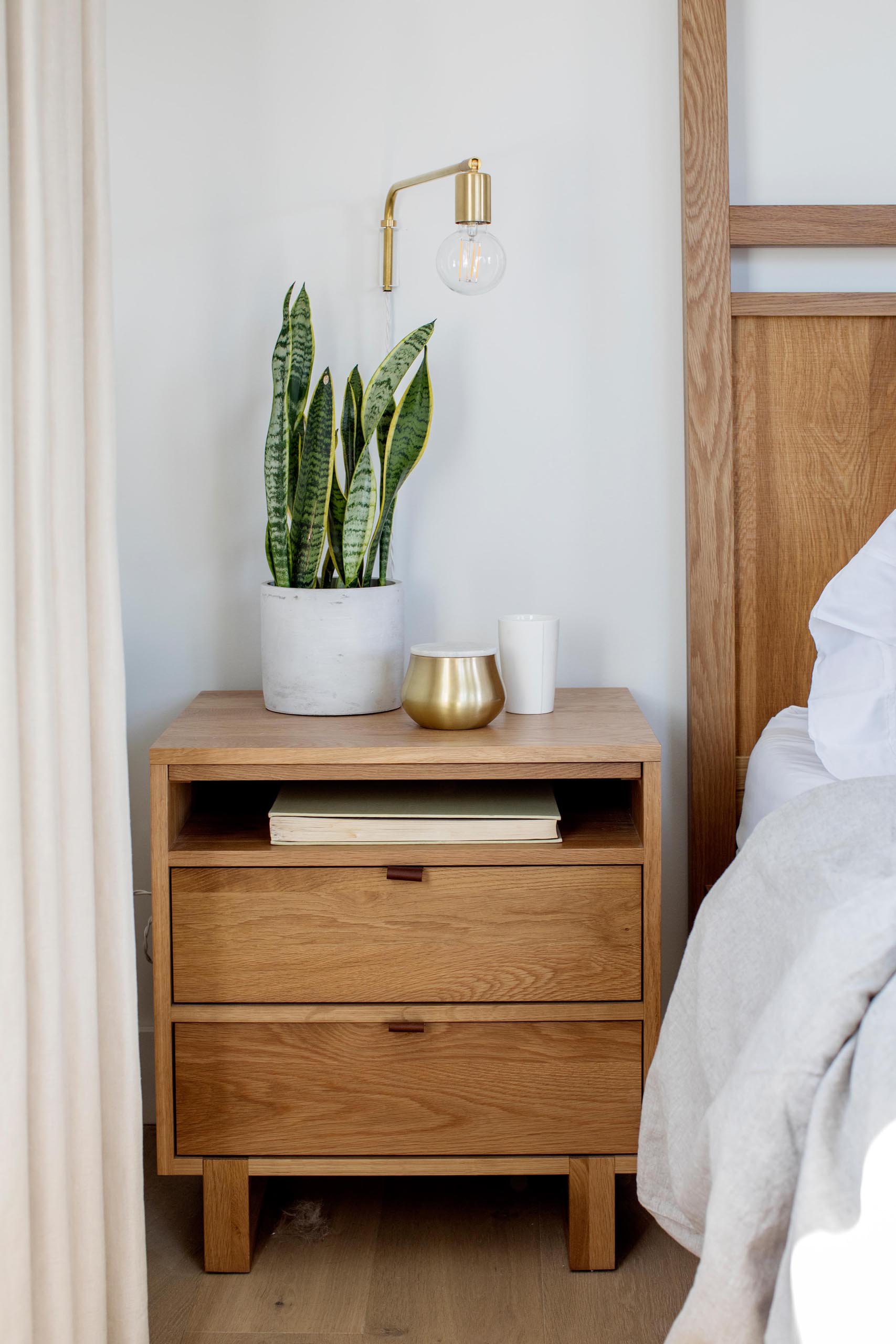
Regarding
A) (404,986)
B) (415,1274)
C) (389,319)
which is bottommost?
(415,1274)

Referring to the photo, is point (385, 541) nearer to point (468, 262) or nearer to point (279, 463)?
point (279, 463)

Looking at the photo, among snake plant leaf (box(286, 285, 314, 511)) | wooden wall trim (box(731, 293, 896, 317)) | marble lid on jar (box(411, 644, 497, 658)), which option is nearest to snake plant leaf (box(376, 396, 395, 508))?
snake plant leaf (box(286, 285, 314, 511))

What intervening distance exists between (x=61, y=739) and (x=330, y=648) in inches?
20.2

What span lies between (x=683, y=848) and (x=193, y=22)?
150cm

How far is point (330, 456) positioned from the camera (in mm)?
1584

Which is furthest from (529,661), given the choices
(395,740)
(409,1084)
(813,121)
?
(813,121)

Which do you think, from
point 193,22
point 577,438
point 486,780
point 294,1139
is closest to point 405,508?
point 577,438

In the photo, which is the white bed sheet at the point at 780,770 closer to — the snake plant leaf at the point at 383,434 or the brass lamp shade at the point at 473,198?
the snake plant leaf at the point at 383,434

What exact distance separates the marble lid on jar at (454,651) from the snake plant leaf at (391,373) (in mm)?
300

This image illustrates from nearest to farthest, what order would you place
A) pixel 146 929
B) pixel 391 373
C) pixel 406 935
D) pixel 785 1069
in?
pixel 785 1069 < pixel 406 935 < pixel 391 373 < pixel 146 929

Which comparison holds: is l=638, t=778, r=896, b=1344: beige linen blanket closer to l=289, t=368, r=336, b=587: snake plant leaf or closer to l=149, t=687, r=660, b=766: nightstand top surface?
l=149, t=687, r=660, b=766: nightstand top surface

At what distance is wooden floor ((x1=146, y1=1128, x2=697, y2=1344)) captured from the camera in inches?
55.1

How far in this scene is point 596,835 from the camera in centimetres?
150

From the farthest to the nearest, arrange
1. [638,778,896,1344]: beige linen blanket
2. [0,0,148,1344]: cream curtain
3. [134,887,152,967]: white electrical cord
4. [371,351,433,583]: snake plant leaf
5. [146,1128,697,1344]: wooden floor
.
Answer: [134,887,152,967]: white electrical cord
[371,351,433,583]: snake plant leaf
[146,1128,697,1344]: wooden floor
[0,0,148,1344]: cream curtain
[638,778,896,1344]: beige linen blanket
